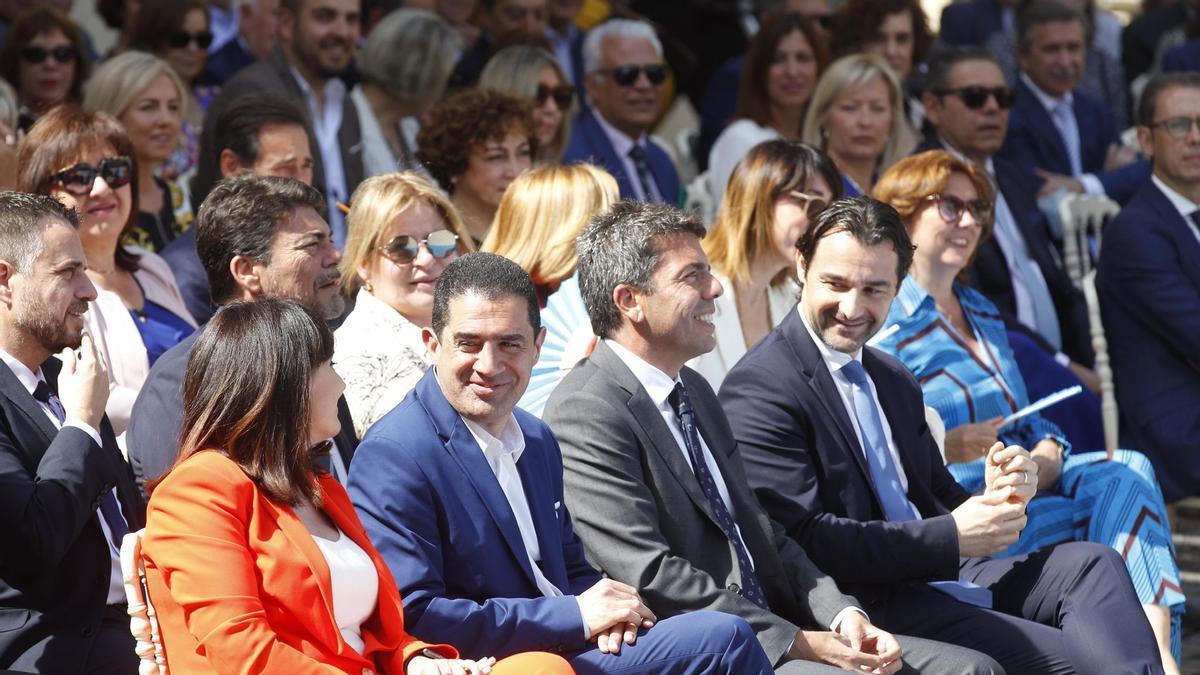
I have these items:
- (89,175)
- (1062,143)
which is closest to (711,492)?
(89,175)

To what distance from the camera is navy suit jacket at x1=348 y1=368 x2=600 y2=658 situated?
368 centimetres

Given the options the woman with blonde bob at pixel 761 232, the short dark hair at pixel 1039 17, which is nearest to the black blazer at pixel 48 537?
the woman with blonde bob at pixel 761 232

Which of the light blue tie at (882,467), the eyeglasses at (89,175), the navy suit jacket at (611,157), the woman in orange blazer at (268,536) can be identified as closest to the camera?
the woman in orange blazer at (268,536)

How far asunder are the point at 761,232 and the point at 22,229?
8.67 ft

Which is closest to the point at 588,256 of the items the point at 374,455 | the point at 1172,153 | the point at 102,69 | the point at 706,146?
the point at 374,455

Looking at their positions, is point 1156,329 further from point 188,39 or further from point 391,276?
point 188,39

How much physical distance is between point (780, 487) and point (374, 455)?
1.32 m

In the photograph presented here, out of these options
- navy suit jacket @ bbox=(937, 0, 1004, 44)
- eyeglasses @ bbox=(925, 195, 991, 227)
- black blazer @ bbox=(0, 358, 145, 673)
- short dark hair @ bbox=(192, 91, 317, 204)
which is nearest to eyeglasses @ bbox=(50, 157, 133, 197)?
short dark hair @ bbox=(192, 91, 317, 204)

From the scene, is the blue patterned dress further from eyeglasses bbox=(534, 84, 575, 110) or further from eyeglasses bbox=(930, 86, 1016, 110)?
eyeglasses bbox=(534, 84, 575, 110)

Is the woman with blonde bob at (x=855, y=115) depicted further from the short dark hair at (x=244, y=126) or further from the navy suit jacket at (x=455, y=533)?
the navy suit jacket at (x=455, y=533)

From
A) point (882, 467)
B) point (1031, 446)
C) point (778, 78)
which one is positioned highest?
point (778, 78)

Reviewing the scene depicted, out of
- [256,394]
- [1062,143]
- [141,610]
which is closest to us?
[141,610]

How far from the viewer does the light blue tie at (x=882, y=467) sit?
189 inches

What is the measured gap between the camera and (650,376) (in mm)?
4348
